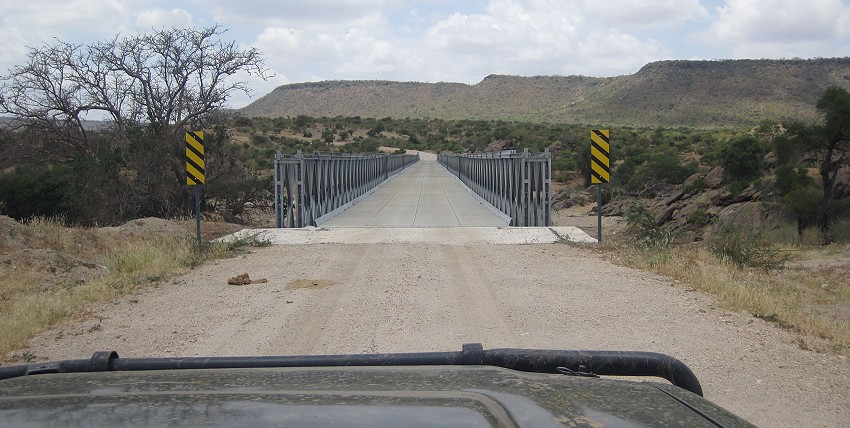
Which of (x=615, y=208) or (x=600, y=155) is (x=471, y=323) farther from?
(x=615, y=208)

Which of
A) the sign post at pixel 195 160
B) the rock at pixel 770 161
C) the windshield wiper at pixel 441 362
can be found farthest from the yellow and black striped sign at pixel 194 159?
the rock at pixel 770 161

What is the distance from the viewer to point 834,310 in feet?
35.3

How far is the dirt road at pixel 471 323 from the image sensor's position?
257 inches

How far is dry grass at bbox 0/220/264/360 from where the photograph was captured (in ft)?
29.0

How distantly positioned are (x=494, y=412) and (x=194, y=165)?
13836 millimetres

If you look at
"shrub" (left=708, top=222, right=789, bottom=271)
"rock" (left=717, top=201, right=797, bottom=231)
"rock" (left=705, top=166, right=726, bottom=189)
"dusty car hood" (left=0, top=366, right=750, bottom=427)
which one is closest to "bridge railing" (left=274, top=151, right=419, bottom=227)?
"shrub" (left=708, top=222, right=789, bottom=271)

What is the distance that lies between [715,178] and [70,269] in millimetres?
22385

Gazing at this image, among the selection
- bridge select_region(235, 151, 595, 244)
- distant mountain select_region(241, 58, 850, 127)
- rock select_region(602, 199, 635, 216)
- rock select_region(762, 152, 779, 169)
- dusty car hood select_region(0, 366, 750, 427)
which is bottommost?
rock select_region(602, 199, 635, 216)

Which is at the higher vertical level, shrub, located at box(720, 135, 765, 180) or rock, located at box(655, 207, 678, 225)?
shrub, located at box(720, 135, 765, 180)

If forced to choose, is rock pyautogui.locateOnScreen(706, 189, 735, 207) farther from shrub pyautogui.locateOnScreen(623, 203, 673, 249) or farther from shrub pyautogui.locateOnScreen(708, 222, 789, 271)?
shrub pyautogui.locateOnScreen(708, 222, 789, 271)

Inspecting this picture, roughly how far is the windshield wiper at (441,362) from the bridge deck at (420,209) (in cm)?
1738

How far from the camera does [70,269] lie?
40.4 feet

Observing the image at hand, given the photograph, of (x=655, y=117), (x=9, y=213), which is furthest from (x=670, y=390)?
(x=655, y=117)

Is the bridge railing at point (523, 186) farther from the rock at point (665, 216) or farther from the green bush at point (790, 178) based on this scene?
the green bush at point (790, 178)
